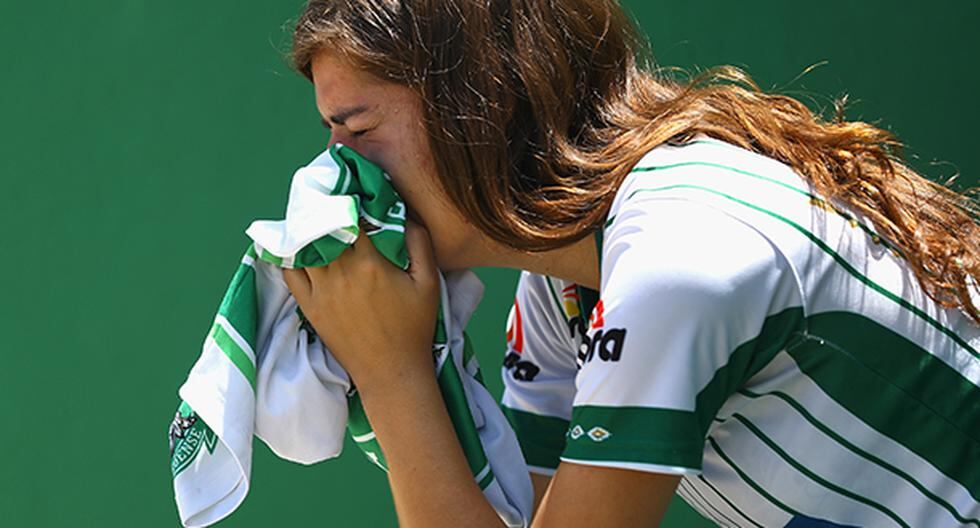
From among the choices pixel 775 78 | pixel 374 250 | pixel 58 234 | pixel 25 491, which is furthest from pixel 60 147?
pixel 775 78

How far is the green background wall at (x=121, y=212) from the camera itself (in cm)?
257

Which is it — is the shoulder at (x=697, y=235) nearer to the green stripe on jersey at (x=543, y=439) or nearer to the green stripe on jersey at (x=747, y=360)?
the green stripe on jersey at (x=747, y=360)

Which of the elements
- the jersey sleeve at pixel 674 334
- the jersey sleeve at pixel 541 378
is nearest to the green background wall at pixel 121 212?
the jersey sleeve at pixel 541 378

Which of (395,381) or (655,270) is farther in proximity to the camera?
(395,381)

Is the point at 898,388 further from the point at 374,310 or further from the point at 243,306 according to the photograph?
the point at 243,306

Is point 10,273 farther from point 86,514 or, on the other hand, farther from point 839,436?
point 839,436

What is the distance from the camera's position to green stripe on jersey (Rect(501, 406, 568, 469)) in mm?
1918

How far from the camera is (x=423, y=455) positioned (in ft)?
5.25

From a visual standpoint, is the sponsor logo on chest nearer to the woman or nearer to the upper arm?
the woman

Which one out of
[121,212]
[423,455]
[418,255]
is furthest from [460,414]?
[121,212]

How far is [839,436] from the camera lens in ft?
4.56

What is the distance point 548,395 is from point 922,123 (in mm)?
1225

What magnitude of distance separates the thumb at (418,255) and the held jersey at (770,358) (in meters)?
0.29

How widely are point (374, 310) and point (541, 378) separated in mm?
385
